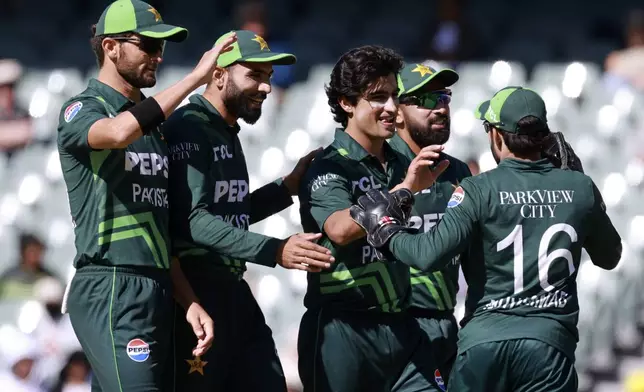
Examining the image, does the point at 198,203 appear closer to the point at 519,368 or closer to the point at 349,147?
the point at 349,147

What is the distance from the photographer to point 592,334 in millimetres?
8844

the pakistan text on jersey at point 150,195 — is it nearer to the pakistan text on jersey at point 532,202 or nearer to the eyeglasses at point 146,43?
the eyeglasses at point 146,43

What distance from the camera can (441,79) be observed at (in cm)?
586

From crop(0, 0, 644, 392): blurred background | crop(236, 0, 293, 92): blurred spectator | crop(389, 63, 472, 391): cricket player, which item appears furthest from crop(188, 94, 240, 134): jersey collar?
crop(236, 0, 293, 92): blurred spectator

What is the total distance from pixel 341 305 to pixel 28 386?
4.60 m

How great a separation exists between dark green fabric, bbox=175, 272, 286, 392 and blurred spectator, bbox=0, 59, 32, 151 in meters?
7.00

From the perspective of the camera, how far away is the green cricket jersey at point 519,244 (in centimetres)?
476

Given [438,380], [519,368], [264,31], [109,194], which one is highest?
[109,194]

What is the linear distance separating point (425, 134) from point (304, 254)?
54.6 inches

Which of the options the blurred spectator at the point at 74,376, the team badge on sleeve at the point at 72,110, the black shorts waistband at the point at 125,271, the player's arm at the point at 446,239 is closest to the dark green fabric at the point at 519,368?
the player's arm at the point at 446,239

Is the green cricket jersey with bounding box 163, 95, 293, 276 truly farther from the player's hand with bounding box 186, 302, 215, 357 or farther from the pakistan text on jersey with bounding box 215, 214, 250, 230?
the player's hand with bounding box 186, 302, 215, 357

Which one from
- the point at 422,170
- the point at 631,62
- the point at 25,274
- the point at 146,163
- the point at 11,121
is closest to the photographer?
the point at 146,163

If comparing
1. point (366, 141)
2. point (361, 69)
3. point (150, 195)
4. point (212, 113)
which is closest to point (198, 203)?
point (150, 195)

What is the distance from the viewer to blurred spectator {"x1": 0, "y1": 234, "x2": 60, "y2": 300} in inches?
390
